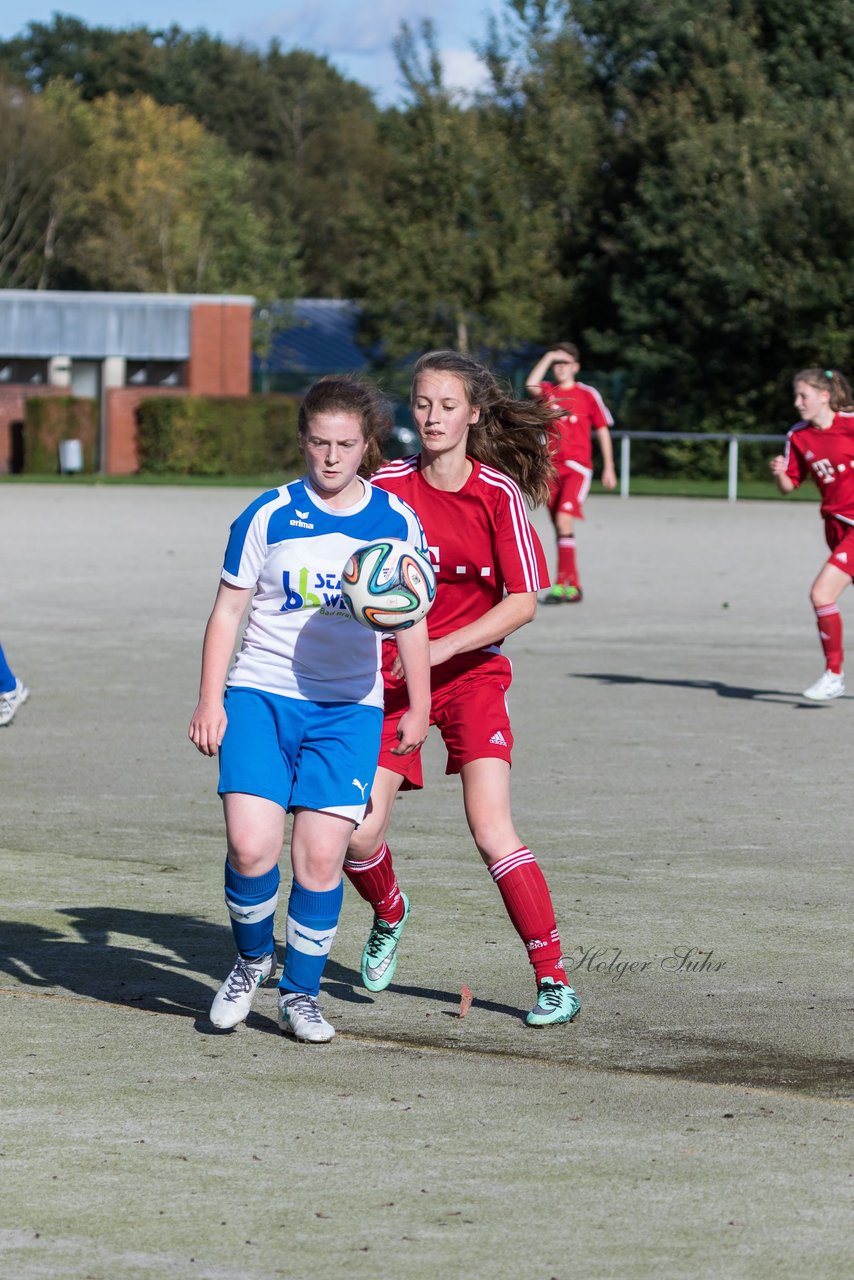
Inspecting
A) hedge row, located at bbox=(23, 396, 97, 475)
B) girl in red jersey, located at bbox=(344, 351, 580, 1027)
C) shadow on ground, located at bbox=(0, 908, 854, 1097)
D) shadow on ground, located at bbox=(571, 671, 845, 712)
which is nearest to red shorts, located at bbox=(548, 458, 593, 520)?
shadow on ground, located at bbox=(571, 671, 845, 712)

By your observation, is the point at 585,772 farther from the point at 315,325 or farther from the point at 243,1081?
the point at 315,325

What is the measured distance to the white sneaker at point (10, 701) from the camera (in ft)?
31.1

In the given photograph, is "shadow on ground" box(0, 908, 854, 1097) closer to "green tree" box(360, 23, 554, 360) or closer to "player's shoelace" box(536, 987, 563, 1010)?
"player's shoelace" box(536, 987, 563, 1010)

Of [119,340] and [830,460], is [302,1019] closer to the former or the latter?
[830,460]

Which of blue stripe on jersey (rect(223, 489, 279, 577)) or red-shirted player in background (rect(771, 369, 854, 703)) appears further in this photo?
red-shirted player in background (rect(771, 369, 854, 703))

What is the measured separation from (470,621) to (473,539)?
26 centimetres

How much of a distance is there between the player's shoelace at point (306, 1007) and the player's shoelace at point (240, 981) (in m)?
0.11

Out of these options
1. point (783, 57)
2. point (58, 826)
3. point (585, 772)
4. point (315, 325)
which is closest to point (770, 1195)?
point (58, 826)

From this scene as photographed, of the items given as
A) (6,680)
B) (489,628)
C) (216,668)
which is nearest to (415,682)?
(489,628)

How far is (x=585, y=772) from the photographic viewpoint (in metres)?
9.54

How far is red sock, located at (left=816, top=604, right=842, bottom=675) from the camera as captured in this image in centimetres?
1201

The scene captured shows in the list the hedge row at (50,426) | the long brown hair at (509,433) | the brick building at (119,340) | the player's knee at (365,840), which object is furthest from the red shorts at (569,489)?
the brick building at (119,340)

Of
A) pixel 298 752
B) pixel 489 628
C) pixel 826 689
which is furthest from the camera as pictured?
pixel 826 689

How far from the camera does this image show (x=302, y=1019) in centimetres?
514
